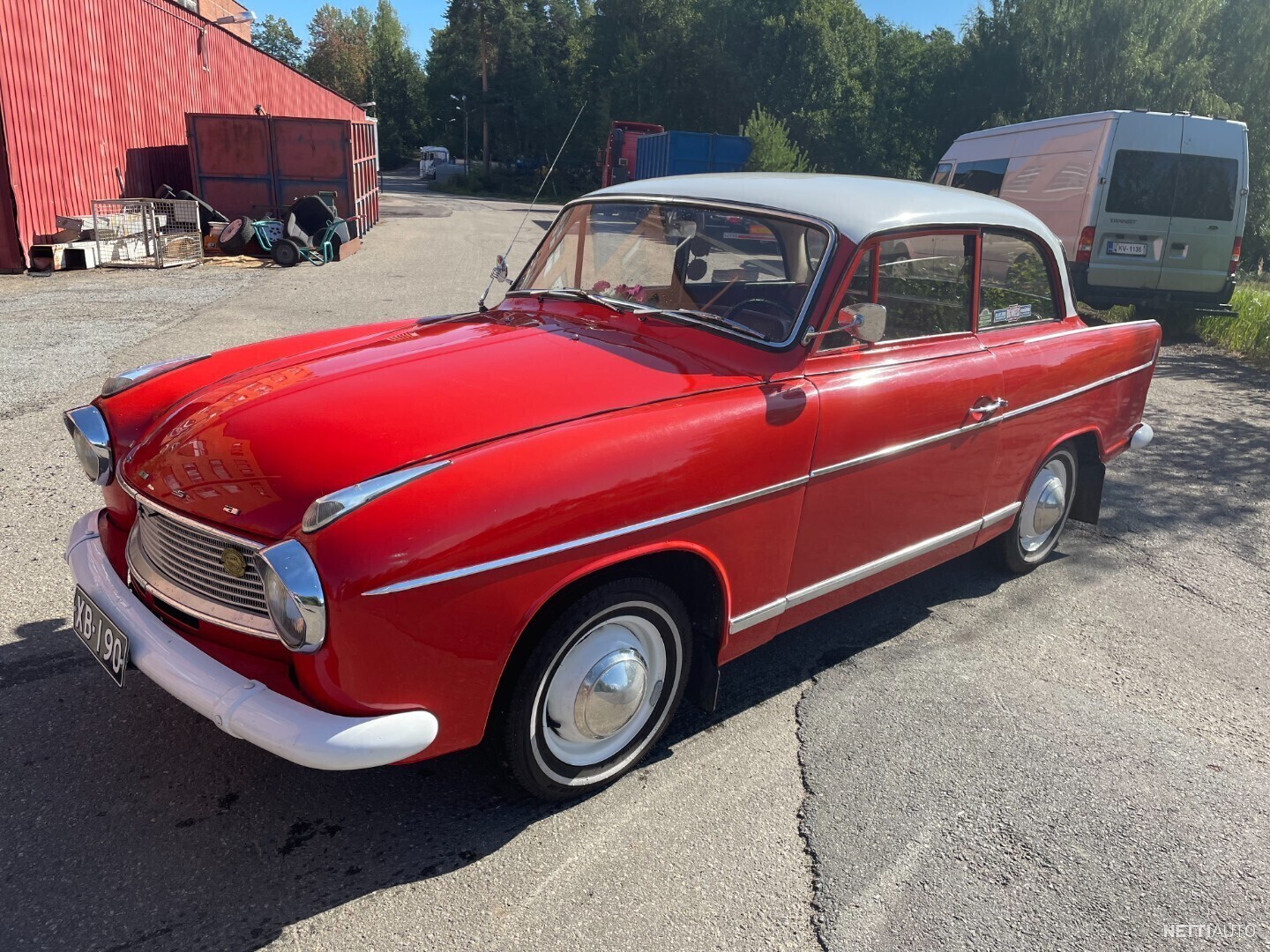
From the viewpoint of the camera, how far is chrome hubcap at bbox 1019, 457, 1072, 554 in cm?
429

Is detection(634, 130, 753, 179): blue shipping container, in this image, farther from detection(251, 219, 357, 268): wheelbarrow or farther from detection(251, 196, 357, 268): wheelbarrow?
detection(251, 219, 357, 268): wheelbarrow

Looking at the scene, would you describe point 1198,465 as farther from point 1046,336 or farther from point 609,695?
point 609,695

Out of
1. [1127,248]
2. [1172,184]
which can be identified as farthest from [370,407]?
[1172,184]

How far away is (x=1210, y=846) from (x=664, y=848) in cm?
161

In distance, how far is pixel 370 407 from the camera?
2.60 metres

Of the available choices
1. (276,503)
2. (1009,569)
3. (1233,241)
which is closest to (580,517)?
(276,503)

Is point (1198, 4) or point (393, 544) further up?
point (1198, 4)

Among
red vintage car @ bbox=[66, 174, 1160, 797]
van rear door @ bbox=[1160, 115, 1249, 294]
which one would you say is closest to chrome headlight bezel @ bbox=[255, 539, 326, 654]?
red vintage car @ bbox=[66, 174, 1160, 797]

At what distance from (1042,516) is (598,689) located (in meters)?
2.72

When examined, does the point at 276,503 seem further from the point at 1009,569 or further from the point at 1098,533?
the point at 1098,533

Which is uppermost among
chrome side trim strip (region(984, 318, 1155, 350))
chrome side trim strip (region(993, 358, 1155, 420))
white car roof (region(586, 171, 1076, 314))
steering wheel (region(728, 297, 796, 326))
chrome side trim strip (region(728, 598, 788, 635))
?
white car roof (region(586, 171, 1076, 314))

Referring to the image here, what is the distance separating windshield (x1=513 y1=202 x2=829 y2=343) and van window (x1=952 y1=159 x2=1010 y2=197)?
8686mm

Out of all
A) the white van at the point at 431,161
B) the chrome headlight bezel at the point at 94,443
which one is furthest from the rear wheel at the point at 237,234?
the white van at the point at 431,161

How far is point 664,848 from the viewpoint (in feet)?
8.40
